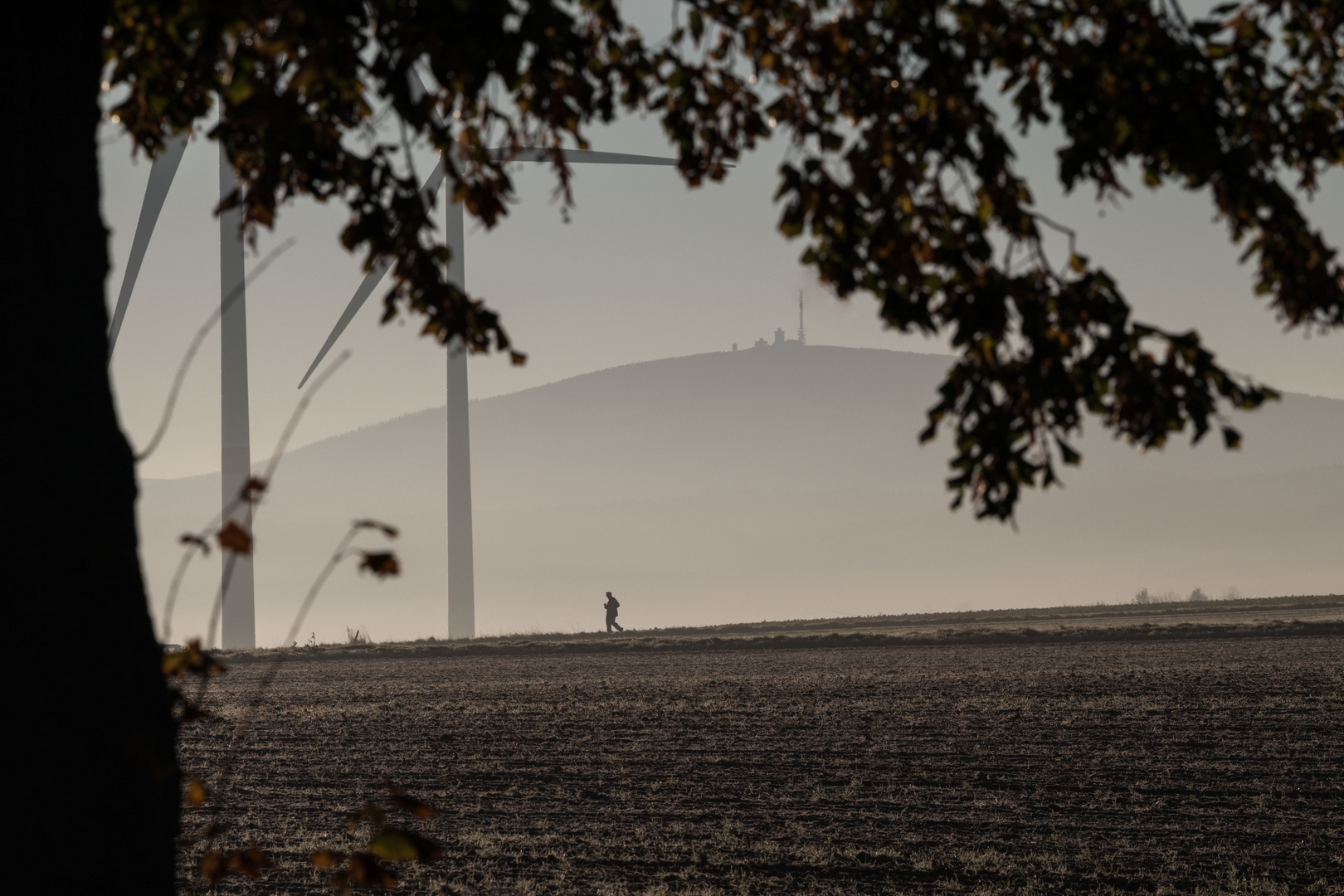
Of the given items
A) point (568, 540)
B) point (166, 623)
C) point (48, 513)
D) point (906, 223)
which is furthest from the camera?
point (568, 540)

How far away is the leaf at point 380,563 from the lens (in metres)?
3.57

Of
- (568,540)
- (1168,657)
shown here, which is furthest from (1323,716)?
(568,540)

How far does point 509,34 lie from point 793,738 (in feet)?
44.0

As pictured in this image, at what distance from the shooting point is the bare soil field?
9.52 meters

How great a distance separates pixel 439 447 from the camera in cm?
19888

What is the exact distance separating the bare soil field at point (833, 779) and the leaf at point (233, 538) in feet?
20.9

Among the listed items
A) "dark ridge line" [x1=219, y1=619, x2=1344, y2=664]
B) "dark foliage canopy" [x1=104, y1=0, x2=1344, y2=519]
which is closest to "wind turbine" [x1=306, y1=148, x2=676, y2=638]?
"dark ridge line" [x1=219, y1=619, x2=1344, y2=664]

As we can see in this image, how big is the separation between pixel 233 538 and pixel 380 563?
439 millimetres

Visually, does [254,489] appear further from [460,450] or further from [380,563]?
[460,450]

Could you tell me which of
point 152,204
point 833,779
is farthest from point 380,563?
point 152,204

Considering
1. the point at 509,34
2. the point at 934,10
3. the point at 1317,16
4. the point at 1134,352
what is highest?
the point at 1317,16

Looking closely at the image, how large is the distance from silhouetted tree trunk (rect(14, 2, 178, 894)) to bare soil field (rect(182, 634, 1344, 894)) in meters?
5.78

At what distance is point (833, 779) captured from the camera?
13.1 metres

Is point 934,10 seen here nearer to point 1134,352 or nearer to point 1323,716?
point 1134,352
